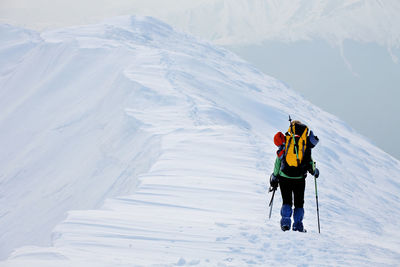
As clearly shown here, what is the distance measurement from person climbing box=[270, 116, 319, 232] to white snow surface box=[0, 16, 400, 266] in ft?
1.76

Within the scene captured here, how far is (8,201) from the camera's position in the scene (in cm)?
2039

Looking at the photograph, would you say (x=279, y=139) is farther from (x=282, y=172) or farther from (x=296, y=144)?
(x=282, y=172)

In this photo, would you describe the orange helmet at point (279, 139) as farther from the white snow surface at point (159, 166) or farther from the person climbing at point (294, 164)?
Result: the white snow surface at point (159, 166)

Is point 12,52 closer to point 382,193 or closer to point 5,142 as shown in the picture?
point 5,142

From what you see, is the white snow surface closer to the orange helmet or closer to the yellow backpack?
the yellow backpack

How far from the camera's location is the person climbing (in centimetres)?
763

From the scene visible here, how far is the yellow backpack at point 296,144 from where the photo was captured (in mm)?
7621

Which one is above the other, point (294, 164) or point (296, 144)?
point (296, 144)

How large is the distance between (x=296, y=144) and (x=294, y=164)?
0.37 meters

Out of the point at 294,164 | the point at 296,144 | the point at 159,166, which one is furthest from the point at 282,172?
the point at 159,166

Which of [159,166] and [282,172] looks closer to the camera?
[282,172]

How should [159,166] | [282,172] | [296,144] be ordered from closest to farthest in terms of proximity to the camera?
[296,144] < [282,172] < [159,166]

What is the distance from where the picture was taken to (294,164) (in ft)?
25.2

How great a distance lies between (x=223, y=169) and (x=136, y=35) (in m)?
34.5
